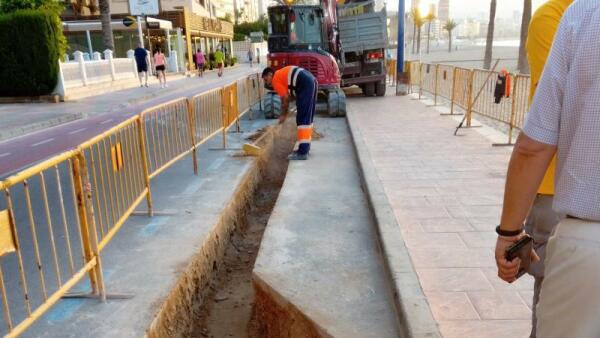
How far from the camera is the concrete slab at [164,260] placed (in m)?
3.17

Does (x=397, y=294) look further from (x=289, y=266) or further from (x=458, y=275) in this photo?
(x=289, y=266)

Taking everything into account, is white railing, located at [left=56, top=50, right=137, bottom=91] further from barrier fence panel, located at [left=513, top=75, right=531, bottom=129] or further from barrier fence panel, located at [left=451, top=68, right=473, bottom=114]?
barrier fence panel, located at [left=513, top=75, right=531, bottom=129]

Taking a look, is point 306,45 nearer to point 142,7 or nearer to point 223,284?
point 223,284

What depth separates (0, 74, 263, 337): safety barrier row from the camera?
9.42 ft

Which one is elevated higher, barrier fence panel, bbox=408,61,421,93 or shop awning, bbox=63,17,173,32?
shop awning, bbox=63,17,173,32

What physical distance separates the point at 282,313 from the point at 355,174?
3.62 meters

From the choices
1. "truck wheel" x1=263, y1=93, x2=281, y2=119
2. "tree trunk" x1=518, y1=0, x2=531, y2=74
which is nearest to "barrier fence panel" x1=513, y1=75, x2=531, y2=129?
"truck wheel" x1=263, y1=93, x2=281, y2=119

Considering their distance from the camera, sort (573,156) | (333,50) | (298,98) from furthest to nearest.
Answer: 1. (333,50)
2. (298,98)
3. (573,156)

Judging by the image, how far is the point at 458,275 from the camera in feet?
11.6

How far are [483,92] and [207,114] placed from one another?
234 inches

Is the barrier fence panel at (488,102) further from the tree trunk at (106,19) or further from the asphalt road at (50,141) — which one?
the tree trunk at (106,19)

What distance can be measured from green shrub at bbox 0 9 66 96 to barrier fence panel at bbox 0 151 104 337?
12.9m

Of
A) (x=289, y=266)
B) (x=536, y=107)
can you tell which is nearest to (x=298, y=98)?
(x=289, y=266)

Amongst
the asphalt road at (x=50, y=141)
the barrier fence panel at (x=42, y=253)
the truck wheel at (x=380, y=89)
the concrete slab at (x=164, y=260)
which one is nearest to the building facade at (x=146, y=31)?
the truck wheel at (x=380, y=89)
